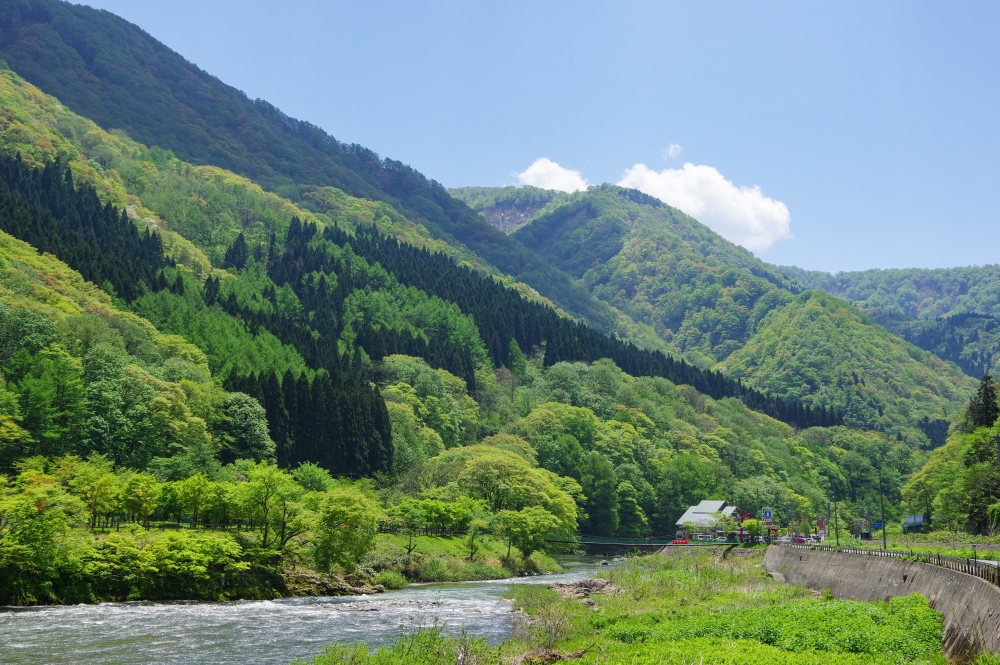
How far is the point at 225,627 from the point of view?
46938mm

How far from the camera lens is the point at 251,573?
203ft

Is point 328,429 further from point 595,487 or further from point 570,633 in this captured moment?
point 570,633

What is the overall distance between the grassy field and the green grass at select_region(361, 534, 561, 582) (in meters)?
22.0

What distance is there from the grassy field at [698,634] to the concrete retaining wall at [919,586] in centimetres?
97

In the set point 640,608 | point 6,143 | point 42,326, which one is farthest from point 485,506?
point 6,143

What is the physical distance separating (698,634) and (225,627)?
27.3 meters

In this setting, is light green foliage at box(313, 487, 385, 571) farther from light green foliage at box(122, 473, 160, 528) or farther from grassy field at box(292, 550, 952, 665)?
grassy field at box(292, 550, 952, 665)

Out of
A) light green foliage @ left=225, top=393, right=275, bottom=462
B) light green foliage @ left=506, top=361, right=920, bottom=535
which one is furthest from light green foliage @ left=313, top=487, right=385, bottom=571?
light green foliage @ left=506, top=361, right=920, bottom=535

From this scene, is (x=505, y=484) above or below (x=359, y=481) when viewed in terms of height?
above

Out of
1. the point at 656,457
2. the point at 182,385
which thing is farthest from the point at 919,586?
the point at 656,457

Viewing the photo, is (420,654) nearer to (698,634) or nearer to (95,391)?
(698,634)

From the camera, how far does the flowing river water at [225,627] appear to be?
38.5 metres

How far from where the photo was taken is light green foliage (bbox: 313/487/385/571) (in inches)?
2586

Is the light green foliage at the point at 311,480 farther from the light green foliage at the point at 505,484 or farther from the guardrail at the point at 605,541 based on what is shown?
the guardrail at the point at 605,541
